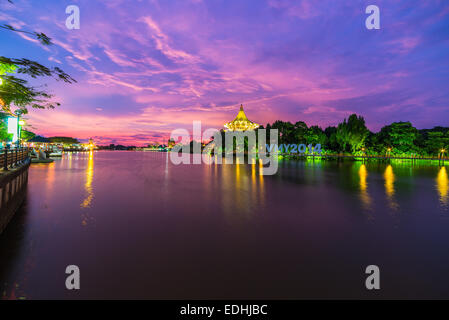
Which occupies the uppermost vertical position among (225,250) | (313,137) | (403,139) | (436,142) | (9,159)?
(313,137)

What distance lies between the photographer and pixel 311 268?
6.14m

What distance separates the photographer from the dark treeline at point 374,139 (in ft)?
237

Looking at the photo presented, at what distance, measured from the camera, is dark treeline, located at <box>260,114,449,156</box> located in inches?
2849

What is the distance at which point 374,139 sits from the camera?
3231 inches

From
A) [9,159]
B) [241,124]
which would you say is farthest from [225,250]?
[241,124]

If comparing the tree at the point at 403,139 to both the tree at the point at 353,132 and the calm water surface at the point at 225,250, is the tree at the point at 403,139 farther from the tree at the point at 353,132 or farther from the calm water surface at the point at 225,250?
the calm water surface at the point at 225,250

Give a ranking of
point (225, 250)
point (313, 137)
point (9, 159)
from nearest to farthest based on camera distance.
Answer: point (225, 250)
point (9, 159)
point (313, 137)

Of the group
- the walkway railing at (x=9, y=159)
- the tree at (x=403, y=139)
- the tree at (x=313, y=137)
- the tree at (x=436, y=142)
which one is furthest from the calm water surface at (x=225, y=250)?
the tree at (x=313, y=137)

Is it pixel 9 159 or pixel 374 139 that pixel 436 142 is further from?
pixel 9 159

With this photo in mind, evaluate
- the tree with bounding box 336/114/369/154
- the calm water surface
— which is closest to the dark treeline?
the tree with bounding box 336/114/369/154

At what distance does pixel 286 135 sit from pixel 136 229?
94127mm

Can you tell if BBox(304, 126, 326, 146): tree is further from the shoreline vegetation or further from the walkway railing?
the walkway railing
